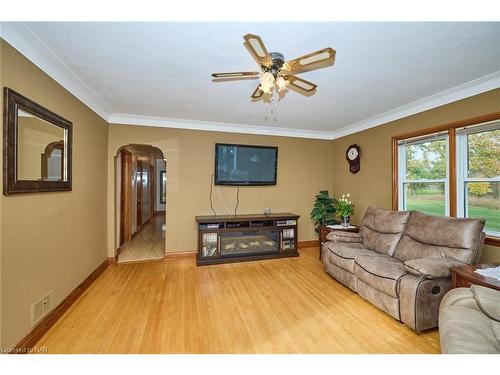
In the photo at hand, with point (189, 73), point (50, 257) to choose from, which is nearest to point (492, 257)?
point (189, 73)

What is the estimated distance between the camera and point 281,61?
1.60 m

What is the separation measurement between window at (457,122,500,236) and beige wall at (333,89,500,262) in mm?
220

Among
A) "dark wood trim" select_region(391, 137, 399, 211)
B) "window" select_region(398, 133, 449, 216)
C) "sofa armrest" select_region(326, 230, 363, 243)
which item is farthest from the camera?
"dark wood trim" select_region(391, 137, 399, 211)

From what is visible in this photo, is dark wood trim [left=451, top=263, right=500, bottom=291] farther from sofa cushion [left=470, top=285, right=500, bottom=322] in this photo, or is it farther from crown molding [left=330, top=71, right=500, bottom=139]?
crown molding [left=330, top=71, right=500, bottom=139]

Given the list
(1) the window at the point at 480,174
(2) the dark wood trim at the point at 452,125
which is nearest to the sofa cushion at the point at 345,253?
(1) the window at the point at 480,174

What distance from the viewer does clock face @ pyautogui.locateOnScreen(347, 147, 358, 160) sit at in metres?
3.87

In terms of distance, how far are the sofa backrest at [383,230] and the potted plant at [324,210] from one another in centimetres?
99

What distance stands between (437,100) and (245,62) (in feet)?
8.11

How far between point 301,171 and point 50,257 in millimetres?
3892

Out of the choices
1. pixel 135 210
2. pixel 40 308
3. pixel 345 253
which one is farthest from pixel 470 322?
pixel 135 210

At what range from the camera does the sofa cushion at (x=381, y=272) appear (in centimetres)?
194

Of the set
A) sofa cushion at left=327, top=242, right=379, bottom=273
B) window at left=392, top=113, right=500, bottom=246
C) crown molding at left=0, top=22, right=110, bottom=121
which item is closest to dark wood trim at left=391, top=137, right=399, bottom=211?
window at left=392, top=113, right=500, bottom=246
